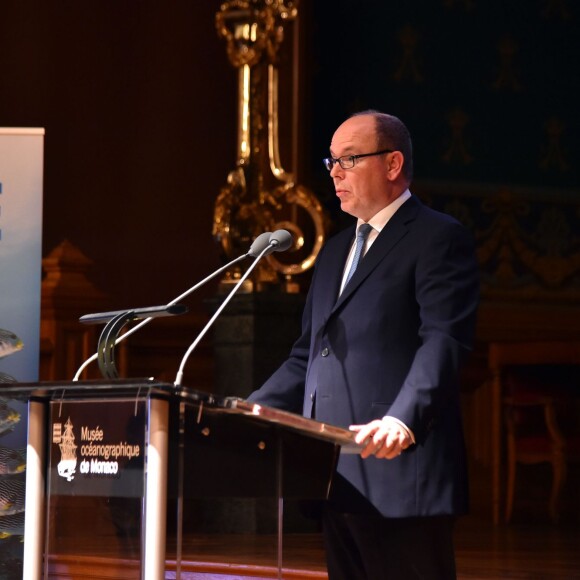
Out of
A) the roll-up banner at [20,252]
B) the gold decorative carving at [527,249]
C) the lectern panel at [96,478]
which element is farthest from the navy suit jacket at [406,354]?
the gold decorative carving at [527,249]

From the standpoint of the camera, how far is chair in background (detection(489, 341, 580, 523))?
658cm

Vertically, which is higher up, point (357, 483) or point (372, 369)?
point (372, 369)

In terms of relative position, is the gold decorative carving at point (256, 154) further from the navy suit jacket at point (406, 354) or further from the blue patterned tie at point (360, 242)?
the navy suit jacket at point (406, 354)

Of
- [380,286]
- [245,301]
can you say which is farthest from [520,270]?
[380,286]

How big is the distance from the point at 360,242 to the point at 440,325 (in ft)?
1.03

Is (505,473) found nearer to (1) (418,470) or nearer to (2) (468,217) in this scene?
(2) (468,217)

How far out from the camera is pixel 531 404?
663 cm

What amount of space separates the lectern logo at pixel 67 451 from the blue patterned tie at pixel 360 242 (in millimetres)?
667

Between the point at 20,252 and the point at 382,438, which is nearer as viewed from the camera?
the point at 382,438

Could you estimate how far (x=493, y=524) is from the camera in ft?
21.6

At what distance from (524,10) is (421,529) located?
5.81m

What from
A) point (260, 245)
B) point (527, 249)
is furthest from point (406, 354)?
point (527, 249)

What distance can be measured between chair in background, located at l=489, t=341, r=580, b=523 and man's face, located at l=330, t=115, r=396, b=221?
13.1 ft

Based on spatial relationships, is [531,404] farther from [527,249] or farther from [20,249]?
[20,249]
